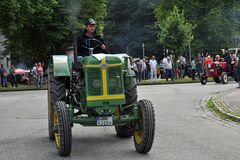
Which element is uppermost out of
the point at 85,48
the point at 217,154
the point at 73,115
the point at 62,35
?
the point at 62,35

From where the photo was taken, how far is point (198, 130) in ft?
37.6

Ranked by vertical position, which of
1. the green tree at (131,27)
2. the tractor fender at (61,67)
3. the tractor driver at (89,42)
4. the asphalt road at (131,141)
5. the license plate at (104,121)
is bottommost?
the asphalt road at (131,141)

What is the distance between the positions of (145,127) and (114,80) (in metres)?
0.99

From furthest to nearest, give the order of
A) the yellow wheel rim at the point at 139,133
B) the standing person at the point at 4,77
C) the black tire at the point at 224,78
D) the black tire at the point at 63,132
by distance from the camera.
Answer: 1. the standing person at the point at 4,77
2. the black tire at the point at 224,78
3. the yellow wheel rim at the point at 139,133
4. the black tire at the point at 63,132

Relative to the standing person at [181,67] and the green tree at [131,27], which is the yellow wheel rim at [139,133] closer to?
the standing person at [181,67]

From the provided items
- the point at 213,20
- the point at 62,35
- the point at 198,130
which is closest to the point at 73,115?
the point at 198,130

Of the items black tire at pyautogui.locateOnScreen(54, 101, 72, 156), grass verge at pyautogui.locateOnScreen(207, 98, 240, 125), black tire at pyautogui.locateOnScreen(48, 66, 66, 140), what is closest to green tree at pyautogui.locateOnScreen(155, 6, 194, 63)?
grass verge at pyautogui.locateOnScreen(207, 98, 240, 125)

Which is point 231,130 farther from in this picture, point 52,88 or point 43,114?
point 43,114

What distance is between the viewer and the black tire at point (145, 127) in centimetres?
837

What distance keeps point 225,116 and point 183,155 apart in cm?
560

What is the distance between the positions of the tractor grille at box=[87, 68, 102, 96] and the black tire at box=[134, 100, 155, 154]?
70cm

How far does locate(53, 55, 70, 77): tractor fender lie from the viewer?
399 inches

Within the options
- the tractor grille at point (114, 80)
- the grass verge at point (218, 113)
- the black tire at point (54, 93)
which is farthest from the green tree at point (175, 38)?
the tractor grille at point (114, 80)

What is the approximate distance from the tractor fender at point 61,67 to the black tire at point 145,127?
200cm
